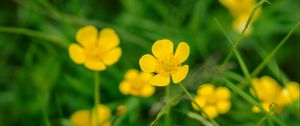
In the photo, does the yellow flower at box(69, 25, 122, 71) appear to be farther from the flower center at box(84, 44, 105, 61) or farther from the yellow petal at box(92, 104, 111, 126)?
the yellow petal at box(92, 104, 111, 126)

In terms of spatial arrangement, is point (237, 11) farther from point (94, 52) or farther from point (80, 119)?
point (80, 119)

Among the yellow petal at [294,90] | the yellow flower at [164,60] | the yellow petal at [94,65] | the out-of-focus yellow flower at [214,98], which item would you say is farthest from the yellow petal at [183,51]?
the yellow petal at [294,90]

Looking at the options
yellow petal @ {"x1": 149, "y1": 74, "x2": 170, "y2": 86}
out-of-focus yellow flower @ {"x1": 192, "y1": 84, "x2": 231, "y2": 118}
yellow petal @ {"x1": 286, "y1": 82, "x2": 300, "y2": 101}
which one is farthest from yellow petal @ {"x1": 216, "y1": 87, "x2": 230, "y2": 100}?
yellow petal @ {"x1": 149, "y1": 74, "x2": 170, "y2": 86}

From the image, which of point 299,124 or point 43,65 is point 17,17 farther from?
point 299,124

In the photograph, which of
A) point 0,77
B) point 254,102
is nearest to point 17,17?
point 0,77

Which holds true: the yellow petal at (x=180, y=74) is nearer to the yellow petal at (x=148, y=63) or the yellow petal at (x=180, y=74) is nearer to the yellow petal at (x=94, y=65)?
the yellow petal at (x=148, y=63)

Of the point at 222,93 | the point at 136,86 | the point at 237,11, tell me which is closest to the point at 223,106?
the point at 222,93

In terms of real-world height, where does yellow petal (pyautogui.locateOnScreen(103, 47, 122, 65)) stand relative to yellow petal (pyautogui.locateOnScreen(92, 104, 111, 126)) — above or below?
above
